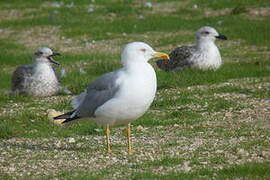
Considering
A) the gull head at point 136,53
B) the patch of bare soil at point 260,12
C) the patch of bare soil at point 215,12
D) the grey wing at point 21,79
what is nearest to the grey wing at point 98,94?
the gull head at point 136,53

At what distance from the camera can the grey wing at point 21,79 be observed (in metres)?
15.7

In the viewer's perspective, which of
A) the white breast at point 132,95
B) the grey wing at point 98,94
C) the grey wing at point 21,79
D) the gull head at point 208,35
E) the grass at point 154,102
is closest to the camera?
the grass at point 154,102

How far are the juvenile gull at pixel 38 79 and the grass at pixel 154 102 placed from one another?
0.31 meters

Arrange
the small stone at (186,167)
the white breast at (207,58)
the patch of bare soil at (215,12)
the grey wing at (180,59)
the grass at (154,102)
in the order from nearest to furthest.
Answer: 1. the small stone at (186,167)
2. the grass at (154,102)
3. the white breast at (207,58)
4. the grey wing at (180,59)
5. the patch of bare soil at (215,12)

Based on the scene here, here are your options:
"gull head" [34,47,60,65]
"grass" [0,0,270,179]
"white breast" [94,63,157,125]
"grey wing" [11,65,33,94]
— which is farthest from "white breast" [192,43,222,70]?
"white breast" [94,63,157,125]

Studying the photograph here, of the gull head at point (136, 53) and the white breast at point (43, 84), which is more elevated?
the gull head at point (136, 53)

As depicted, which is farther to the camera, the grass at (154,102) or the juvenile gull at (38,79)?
the juvenile gull at (38,79)

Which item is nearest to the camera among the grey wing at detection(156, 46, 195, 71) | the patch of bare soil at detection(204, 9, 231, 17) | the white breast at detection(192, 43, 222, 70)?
the white breast at detection(192, 43, 222, 70)

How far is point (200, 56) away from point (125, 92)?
7.38m

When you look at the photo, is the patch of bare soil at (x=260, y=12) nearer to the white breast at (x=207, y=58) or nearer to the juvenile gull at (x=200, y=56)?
the juvenile gull at (x=200, y=56)

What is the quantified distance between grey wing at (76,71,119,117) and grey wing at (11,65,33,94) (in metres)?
5.14

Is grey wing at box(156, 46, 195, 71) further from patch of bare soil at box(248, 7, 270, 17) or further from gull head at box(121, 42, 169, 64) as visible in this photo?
patch of bare soil at box(248, 7, 270, 17)

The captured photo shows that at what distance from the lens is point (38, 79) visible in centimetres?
1568

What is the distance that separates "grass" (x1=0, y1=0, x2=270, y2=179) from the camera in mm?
9383
